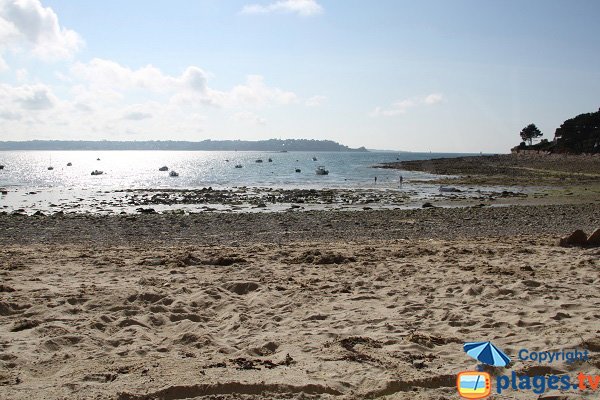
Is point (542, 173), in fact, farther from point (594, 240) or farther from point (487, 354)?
point (487, 354)

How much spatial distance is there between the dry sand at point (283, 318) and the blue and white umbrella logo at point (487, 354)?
0.12 m

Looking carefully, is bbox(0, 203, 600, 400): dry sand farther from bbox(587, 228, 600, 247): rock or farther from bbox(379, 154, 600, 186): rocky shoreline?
bbox(379, 154, 600, 186): rocky shoreline

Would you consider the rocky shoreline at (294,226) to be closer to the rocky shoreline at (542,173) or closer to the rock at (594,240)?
the rock at (594,240)

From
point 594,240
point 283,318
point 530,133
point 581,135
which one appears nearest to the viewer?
point 283,318

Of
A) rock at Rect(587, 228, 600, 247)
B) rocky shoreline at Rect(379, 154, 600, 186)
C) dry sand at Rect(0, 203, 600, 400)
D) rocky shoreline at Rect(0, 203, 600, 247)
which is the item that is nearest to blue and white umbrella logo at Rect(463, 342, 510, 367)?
dry sand at Rect(0, 203, 600, 400)

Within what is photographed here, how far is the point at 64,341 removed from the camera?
5.74 metres

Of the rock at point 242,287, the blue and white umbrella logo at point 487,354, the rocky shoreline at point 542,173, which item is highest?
the rocky shoreline at point 542,173

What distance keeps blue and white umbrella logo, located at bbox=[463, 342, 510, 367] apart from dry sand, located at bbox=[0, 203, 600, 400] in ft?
0.38

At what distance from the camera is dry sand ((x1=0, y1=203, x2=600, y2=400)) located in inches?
185

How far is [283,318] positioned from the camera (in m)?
6.77

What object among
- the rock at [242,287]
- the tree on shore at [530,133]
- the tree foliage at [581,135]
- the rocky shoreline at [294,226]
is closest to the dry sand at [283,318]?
the rock at [242,287]

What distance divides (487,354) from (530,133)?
408ft

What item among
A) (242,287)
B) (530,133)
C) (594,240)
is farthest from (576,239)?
(530,133)

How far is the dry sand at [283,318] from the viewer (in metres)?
4.70
